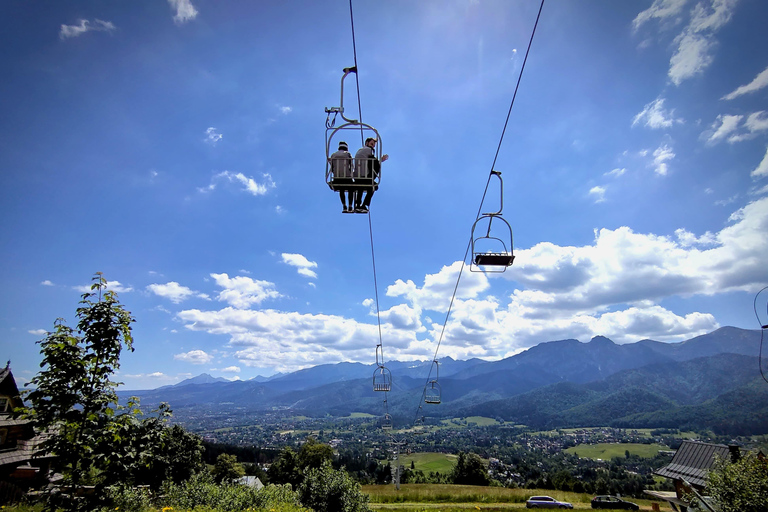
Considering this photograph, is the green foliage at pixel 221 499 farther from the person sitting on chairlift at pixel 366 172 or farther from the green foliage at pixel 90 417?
the person sitting on chairlift at pixel 366 172

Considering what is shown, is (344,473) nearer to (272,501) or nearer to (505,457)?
(272,501)

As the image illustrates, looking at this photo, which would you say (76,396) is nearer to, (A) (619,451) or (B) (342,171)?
(B) (342,171)

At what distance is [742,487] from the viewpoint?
18094mm

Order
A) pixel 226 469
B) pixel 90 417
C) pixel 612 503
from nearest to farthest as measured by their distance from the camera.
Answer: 1. pixel 90 417
2. pixel 612 503
3. pixel 226 469

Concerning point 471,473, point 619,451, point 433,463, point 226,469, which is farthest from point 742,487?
point 619,451

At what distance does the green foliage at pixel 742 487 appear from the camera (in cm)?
1734

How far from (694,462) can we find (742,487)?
24.0 meters

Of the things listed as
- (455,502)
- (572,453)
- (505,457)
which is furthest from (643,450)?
(455,502)

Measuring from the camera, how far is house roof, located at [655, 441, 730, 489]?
33997 mm

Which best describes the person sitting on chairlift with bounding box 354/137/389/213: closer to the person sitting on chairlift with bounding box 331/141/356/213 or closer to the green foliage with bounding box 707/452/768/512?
the person sitting on chairlift with bounding box 331/141/356/213

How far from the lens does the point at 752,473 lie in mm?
18469

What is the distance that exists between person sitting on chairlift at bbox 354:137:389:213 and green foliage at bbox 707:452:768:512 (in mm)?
22844

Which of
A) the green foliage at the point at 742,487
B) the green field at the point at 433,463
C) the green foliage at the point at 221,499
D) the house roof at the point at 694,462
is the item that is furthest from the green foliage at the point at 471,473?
the green foliage at the point at 221,499

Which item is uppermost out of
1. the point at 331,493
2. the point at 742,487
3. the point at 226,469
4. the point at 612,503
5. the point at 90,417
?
the point at 90,417
